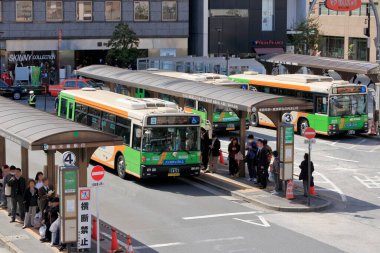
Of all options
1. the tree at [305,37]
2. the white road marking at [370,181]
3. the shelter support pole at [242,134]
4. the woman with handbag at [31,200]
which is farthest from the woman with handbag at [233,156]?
the tree at [305,37]

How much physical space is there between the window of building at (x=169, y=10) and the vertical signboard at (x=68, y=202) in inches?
2076

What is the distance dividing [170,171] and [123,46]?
3899cm

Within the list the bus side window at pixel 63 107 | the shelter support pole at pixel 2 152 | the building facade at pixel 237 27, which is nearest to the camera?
the shelter support pole at pixel 2 152

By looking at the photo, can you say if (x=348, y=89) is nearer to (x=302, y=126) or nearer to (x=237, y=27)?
(x=302, y=126)

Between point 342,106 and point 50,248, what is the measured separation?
22109 millimetres

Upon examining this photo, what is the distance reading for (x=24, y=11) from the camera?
67.2 meters

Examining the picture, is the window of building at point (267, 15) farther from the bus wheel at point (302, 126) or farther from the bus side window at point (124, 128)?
the bus side window at point (124, 128)

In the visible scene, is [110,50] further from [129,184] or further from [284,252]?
[284,252]

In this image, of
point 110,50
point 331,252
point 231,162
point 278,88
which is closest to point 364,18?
point 110,50

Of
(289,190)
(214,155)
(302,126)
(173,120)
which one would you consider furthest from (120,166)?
(302,126)

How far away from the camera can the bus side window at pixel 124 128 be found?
29.7 metres

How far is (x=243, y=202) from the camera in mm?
26750

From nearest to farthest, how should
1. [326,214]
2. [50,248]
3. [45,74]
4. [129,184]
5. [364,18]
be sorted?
[50,248] → [326,214] → [129,184] → [45,74] → [364,18]

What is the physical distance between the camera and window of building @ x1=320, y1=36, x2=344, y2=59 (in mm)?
91688
